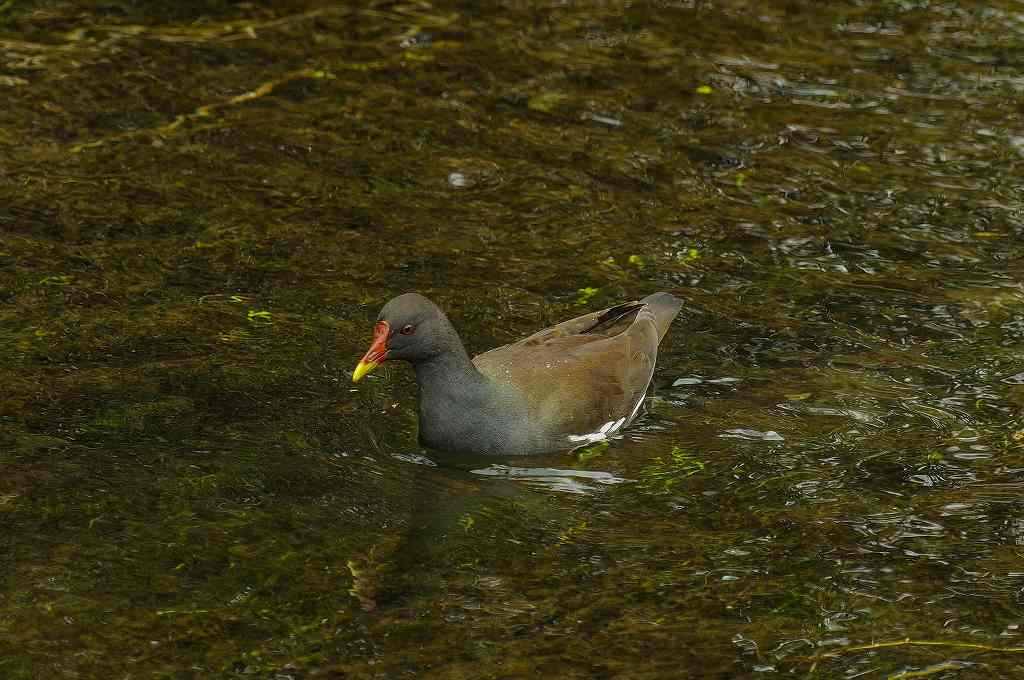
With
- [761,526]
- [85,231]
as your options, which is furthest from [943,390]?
[85,231]

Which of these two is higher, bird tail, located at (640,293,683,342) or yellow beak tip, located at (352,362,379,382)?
yellow beak tip, located at (352,362,379,382)

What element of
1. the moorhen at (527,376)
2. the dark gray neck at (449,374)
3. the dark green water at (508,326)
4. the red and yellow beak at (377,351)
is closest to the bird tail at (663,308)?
the moorhen at (527,376)

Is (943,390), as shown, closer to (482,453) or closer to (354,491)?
(482,453)

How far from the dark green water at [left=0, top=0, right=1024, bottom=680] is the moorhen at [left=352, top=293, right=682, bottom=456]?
0.14 meters

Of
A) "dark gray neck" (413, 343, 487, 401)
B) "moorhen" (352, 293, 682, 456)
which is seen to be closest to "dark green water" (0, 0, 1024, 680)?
"moorhen" (352, 293, 682, 456)

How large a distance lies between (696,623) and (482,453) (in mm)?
1721

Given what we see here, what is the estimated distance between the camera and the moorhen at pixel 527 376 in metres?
7.02

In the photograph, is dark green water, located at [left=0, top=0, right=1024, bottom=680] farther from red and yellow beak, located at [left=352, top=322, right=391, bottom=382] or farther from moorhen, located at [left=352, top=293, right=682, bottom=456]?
red and yellow beak, located at [left=352, top=322, right=391, bottom=382]

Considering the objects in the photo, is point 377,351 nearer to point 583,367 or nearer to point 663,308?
point 583,367

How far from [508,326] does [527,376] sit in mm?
833

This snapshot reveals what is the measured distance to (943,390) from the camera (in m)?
7.62

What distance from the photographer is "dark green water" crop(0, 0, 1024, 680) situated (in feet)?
19.0

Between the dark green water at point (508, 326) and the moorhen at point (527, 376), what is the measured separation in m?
0.14

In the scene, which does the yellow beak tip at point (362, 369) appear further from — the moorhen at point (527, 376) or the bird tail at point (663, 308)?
the bird tail at point (663, 308)
